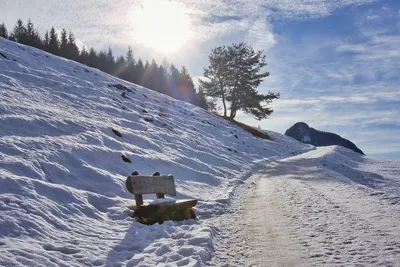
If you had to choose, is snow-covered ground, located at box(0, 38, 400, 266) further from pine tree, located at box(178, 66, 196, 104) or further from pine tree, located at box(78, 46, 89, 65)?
pine tree, located at box(178, 66, 196, 104)

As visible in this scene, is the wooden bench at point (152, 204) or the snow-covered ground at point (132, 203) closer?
the snow-covered ground at point (132, 203)

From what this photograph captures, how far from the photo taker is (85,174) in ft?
29.8

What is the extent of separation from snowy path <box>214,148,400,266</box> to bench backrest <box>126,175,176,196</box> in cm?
199

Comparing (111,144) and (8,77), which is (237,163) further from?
(8,77)

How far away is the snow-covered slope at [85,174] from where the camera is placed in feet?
17.8

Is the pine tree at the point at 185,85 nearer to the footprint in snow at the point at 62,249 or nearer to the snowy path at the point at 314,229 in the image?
the snowy path at the point at 314,229

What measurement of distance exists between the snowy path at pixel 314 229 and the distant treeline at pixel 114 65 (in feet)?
191

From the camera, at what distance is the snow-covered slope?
213 inches

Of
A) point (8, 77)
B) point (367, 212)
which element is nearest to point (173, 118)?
point (8, 77)

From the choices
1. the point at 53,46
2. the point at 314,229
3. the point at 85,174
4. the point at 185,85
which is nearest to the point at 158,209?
the point at 85,174

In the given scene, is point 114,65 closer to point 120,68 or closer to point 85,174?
point 120,68

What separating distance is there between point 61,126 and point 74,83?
990 centimetres

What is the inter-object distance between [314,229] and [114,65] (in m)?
86.5

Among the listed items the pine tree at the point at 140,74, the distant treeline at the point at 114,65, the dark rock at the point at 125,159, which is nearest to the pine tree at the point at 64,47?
the distant treeline at the point at 114,65
